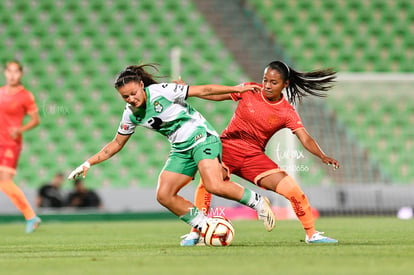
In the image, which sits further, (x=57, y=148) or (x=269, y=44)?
(x=269, y=44)

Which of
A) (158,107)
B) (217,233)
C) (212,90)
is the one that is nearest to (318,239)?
(217,233)

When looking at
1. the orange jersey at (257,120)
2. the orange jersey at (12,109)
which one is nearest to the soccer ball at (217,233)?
the orange jersey at (257,120)

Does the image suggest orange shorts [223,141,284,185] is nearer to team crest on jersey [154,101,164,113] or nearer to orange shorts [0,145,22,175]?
team crest on jersey [154,101,164,113]

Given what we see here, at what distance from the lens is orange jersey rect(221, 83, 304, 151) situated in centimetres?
826

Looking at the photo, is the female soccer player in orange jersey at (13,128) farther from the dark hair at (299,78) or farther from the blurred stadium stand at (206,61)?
the blurred stadium stand at (206,61)

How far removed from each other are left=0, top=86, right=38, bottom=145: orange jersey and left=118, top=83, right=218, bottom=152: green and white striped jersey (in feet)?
12.2

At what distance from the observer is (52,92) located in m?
17.8

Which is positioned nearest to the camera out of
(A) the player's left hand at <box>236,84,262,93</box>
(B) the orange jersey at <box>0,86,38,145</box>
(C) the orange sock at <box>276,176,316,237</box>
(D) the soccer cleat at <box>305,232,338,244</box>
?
(A) the player's left hand at <box>236,84,262,93</box>

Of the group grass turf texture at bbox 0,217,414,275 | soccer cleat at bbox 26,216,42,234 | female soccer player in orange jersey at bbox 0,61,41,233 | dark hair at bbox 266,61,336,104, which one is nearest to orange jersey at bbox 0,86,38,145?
female soccer player in orange jersey at bbox 0,61,41,233

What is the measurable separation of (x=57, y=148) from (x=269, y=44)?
5125 mm

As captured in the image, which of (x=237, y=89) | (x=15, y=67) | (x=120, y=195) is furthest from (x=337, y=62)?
(x=237, y=89)

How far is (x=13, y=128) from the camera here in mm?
11180

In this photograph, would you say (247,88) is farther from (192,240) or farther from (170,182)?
(192,240)

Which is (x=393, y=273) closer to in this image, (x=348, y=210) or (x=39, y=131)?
(x=348, y=210)
